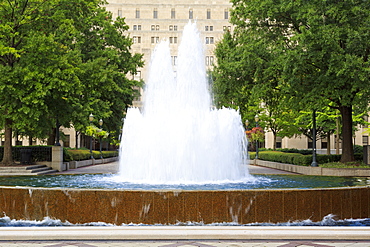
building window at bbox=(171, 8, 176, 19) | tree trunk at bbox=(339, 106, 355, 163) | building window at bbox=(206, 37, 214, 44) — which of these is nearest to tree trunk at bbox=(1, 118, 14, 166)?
tree trunk at bbox=(339, 106, 355, 163)

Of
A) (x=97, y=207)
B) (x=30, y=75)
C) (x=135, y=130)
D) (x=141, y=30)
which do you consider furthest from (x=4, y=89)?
(x=141, y=30)

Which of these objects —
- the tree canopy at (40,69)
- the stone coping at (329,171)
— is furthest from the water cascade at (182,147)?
the tree canopy at (40,69)

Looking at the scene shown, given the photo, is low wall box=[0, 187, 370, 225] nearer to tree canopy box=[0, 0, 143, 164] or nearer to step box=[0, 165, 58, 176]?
step box=[0, 165, 58, 176]

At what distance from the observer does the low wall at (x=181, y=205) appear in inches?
400

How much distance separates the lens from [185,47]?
73.4 ft

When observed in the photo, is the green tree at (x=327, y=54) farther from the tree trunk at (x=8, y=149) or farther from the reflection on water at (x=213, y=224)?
the tree trunk at (x=8, y=149)

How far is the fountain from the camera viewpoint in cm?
1020

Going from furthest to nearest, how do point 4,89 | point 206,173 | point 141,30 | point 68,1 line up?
point 141,30
point 68,1
point 4,89
point 206,173

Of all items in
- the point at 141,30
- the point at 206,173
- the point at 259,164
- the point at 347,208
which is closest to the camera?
the point at 347,208

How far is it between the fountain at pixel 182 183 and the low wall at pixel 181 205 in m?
0.02

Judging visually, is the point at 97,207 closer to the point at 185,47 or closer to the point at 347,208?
the point at 347,208

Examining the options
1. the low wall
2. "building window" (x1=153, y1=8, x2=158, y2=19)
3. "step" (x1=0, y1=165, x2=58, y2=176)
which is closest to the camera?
the low wall

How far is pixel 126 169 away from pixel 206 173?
349 centimetres

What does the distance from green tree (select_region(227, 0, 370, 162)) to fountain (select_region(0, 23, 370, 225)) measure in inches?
228
